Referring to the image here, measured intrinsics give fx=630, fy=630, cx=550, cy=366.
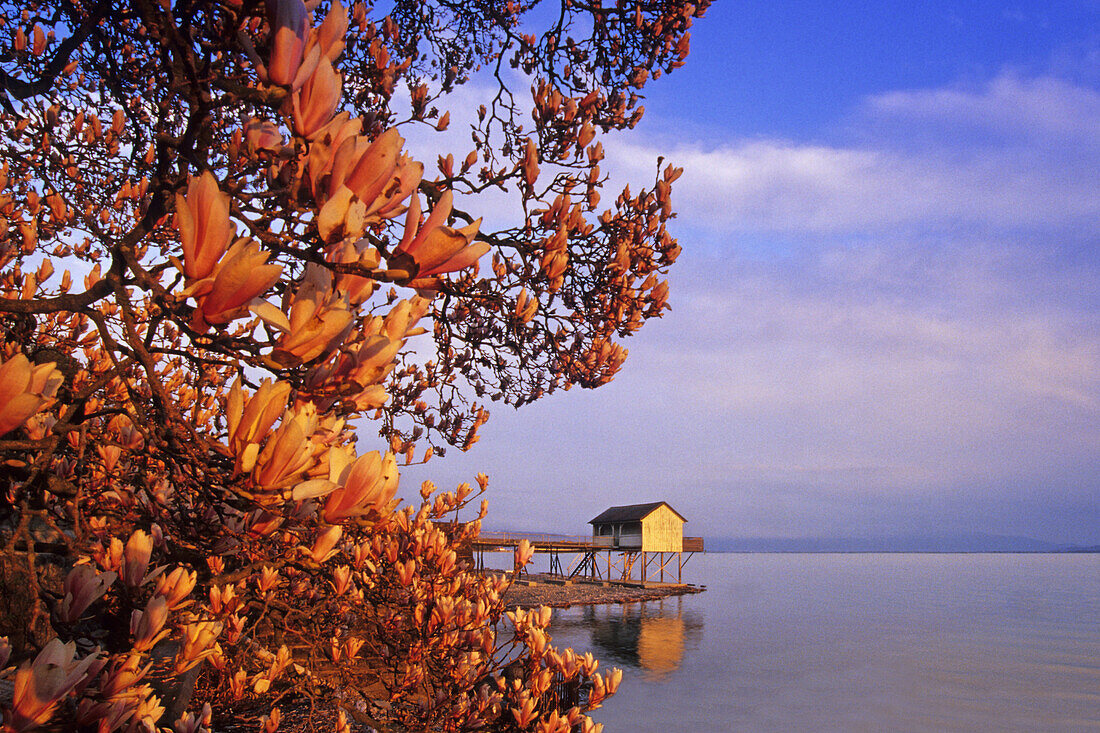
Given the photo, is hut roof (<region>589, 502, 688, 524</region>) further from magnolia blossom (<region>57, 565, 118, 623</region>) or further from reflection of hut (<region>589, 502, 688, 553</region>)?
magnolia blossom (<region>57, 565, 118, 623</region>)

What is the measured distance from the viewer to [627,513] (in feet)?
137

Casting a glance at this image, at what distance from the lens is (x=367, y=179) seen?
1.23 meters

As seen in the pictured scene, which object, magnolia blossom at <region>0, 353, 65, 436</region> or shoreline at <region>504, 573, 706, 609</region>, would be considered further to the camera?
shoreline at <region>504, 573, 706, 609</region>

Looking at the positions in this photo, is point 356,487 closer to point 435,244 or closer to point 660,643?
point 435,244

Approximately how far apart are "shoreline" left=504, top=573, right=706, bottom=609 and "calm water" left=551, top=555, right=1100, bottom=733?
0.83 m

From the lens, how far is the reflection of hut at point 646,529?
39188 mm

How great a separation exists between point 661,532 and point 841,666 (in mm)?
14714

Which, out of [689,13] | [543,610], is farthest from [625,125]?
[543,610]

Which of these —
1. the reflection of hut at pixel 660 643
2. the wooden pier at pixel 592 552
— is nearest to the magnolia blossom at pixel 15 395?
the reflection of hut at pixel 660 643

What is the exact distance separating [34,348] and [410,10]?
4.19 m

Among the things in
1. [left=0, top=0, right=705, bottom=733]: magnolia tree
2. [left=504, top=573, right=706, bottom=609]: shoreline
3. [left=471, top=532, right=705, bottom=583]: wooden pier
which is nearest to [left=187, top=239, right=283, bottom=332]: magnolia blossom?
[left=0, top=0, right=705, bottom=733]: magnolia tree

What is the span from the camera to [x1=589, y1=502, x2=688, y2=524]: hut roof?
39.7 metres

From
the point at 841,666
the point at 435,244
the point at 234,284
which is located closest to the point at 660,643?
the point at 841,666

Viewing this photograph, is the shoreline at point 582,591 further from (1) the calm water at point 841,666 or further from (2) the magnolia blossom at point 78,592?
(2) the magnolia blossom at point 78,592
